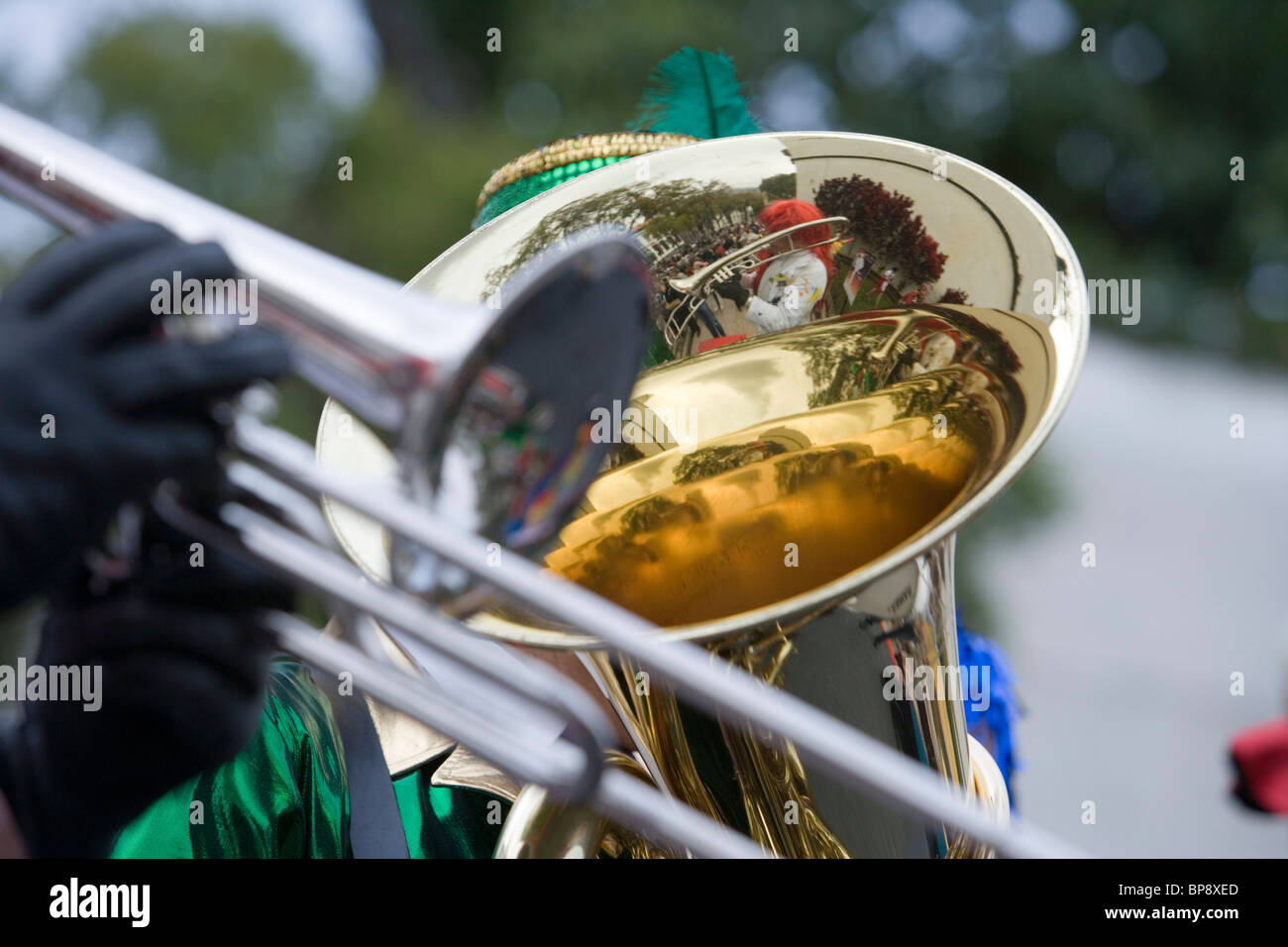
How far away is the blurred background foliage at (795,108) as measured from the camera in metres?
5.77

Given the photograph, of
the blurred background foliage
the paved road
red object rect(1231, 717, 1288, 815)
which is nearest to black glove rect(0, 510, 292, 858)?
red object rect(1231, 717, 1288, 815)

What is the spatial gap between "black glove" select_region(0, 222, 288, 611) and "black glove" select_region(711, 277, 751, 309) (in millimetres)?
887

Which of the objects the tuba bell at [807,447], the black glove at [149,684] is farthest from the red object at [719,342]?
the black glove at [149,684]

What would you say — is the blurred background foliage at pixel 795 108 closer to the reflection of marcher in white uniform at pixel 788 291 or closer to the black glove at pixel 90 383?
the reflection of marcher in white uniform at pixel 788 291

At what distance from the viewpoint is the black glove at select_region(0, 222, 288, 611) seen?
925 millimetres

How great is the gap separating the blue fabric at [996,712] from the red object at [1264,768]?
678mm

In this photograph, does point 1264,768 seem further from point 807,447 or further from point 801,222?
point 801,222

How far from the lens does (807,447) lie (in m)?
1.79

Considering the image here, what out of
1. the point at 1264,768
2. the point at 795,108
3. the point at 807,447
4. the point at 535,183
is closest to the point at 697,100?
the point at 535,183

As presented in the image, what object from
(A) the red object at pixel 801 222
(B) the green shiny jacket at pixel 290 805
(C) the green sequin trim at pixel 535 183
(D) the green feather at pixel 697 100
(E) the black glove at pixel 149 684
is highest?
(D) the green feather at pixel 697 100

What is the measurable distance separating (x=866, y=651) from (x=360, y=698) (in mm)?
619

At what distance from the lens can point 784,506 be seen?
1788 millimetres

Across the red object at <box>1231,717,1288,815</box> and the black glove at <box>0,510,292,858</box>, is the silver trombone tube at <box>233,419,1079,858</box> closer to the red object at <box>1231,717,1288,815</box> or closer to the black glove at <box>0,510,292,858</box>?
the black glove at <box>0,510,292,858</box>
